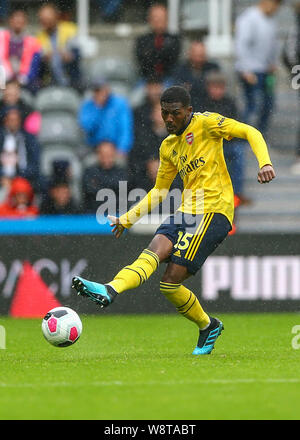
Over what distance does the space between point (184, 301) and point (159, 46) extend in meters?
6.14

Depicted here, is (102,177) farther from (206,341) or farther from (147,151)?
(206,341)

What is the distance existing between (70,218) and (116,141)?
5.02 ft

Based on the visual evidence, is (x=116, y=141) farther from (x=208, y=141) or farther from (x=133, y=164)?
(x=208, y=141)

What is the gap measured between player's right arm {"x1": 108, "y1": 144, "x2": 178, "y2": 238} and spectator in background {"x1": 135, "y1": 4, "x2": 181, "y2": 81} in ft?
16.9

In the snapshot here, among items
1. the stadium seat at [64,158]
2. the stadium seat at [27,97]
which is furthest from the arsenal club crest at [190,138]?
the stadium seat at [27,97]

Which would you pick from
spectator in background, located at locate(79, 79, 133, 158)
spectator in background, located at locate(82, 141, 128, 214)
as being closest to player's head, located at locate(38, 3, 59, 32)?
spectator in background, located at locate(79, 79, 133, 158)

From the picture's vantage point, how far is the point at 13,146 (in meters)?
12.7

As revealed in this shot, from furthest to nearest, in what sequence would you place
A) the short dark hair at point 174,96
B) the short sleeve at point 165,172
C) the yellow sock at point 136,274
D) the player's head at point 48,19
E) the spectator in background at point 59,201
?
1. the player's head at point 48,19
2. the spectator in background at point 59,201
3. the short sleeve at point 165,172
4. the short dark hair at point 174,96
5. the yellow sock at point 136,274

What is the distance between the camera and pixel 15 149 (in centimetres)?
1269

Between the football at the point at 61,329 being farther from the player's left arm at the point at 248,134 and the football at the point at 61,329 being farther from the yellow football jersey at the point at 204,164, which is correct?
the player's left arm at the point at 248,134

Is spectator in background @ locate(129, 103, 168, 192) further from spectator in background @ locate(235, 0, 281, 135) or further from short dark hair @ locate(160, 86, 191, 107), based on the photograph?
short dark hair @ locate(160, 86, 191, 107)

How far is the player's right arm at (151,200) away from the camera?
26.6ft

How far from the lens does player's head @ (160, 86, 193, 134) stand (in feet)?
25.3

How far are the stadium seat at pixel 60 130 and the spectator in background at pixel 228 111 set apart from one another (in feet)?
6.92
